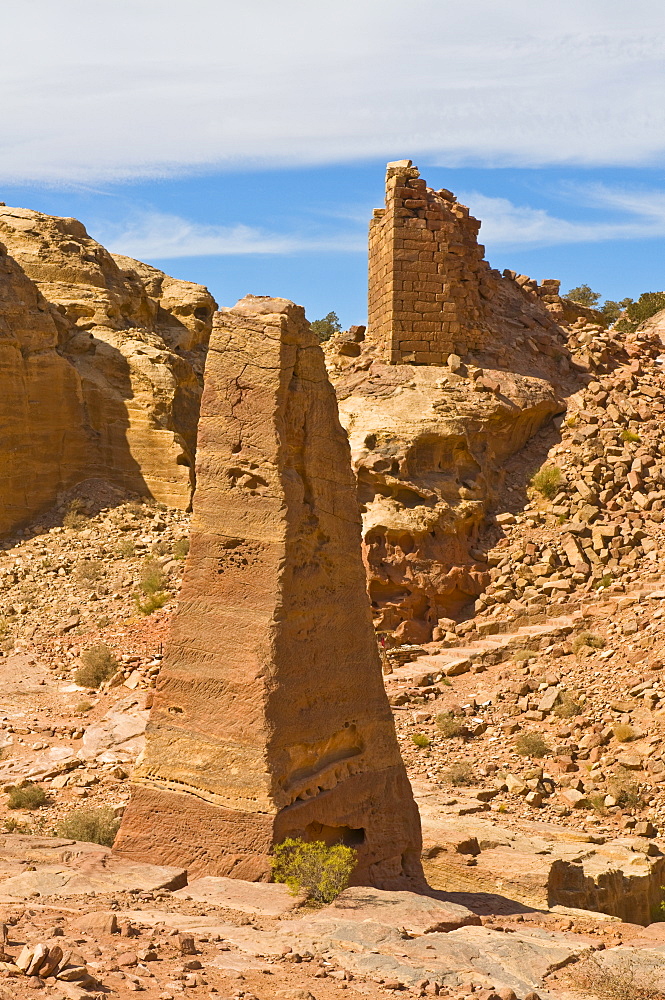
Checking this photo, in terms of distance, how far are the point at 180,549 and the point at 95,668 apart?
11.4 feet

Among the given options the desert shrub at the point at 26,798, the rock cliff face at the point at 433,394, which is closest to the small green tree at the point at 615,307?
the rock cliff face at the point at 433,394

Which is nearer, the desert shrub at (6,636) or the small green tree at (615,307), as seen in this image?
the desert shrub at (6,636)

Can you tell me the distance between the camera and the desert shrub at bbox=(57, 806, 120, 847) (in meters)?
10.1

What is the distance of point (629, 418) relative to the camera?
2017 centimetres

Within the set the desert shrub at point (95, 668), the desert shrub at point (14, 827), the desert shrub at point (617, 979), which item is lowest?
the desert shrub at point (14, 827)

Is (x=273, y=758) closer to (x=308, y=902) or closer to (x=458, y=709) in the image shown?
(x=308, y=902)

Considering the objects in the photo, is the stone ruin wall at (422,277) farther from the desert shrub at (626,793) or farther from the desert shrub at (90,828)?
the desert shrub at (90,828)

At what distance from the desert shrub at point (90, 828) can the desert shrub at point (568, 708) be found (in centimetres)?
637

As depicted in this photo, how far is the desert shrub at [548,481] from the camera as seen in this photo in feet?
62.8

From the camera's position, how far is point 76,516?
1997 centimetres

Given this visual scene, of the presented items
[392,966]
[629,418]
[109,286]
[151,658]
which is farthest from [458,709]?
[109,286]

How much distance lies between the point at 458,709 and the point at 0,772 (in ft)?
19.7

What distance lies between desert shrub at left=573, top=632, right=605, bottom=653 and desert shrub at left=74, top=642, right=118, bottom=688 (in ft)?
21.2

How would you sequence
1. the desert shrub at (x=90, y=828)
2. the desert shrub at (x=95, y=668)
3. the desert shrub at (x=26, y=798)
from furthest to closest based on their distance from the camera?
the desert shrub at (x=95, y=668)
the desert shrub at (x=26, y=798)
the desert shrub at (x=90, y=828)
